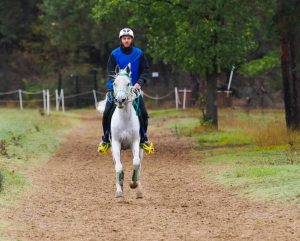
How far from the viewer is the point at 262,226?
37.0 ft

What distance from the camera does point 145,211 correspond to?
13258 mm

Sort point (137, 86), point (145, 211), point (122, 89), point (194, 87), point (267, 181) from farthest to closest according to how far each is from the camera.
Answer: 1. point (194, 87)
2. point (267, 181)
3. point (137, 86)
4. point (122, 89)
5. point (145, 211)

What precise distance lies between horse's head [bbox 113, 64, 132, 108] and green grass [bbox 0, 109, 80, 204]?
8.14 ft

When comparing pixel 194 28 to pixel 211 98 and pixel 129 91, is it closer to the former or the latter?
pixel 211 98

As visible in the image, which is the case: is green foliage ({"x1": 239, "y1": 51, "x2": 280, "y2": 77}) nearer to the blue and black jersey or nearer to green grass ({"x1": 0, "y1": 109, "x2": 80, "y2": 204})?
green grass ({"x1": 0, "y1": 109, "x2": 80, "y2": 204})

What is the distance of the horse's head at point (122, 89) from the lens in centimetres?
1424

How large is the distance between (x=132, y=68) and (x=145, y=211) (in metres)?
3.28

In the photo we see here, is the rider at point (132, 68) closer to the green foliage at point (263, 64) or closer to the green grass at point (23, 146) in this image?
the green grass at point (23, 146)

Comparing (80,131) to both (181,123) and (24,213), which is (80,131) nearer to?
(181,123)

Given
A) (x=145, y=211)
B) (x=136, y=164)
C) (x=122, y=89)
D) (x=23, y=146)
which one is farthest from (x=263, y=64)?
(x=145, y=211)

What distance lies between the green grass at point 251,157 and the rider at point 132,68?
2.28 metres

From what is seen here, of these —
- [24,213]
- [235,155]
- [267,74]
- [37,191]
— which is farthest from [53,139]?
[267,74]

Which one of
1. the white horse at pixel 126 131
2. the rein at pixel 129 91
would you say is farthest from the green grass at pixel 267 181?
the rein at pixel 129 91

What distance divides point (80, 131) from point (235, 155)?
46.1 ft
